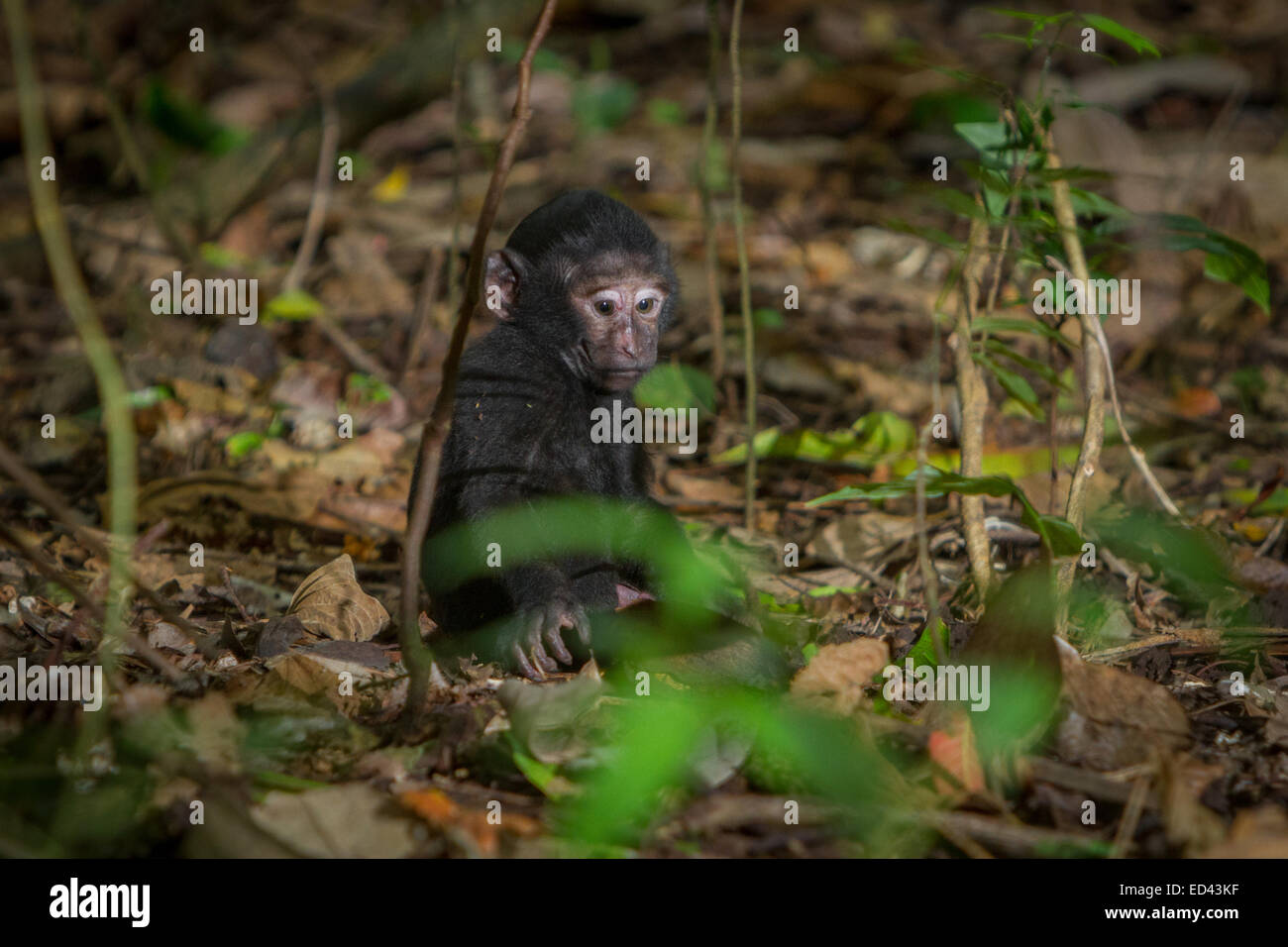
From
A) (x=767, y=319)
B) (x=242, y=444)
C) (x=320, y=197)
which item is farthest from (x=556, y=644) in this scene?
(x=320, y=197)

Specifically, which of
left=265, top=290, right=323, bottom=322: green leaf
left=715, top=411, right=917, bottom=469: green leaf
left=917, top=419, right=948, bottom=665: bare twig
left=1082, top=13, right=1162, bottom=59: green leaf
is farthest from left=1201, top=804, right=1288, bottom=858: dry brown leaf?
left=265, top=290, right=323, bottom=322: green leaf

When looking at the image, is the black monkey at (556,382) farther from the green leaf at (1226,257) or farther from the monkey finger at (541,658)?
the green leaf at (1226,257)

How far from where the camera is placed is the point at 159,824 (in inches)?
129

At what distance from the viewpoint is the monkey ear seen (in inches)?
223

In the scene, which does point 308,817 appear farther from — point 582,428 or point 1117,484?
point 1117,484

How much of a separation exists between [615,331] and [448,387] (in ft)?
7.48

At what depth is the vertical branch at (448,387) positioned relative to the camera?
10.4ft

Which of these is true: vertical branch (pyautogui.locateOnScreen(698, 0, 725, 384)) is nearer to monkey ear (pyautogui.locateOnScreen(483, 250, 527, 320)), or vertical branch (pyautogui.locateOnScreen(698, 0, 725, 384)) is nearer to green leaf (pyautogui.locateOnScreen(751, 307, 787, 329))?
green leaf (pyautogui.locateOnScreen(751, 307, 787, 329))

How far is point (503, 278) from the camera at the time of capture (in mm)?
5691

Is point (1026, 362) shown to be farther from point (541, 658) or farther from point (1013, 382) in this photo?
point (541, 658)

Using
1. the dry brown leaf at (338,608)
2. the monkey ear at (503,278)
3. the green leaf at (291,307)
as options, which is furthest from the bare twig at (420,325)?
the dry brown leaf at (338,608)

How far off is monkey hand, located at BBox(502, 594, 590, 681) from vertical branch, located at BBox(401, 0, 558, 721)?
0.90 metres

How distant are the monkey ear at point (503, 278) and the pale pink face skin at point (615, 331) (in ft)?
0.90

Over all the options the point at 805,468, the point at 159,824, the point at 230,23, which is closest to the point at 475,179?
the point at 230,23
